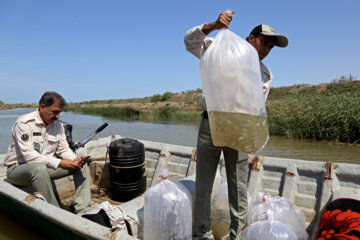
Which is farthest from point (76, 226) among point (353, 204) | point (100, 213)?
point (353, 204)

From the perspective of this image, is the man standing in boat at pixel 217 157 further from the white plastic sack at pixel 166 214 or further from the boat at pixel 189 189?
the boat at pixel 189 189

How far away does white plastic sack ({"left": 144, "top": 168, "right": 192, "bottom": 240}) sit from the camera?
1.99m

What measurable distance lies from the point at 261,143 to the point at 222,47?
68cm

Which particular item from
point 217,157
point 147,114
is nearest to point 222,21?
point 217,157

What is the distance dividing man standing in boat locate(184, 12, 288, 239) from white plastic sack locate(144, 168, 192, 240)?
0.37 ft

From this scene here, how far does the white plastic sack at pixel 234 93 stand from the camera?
5.13 ft

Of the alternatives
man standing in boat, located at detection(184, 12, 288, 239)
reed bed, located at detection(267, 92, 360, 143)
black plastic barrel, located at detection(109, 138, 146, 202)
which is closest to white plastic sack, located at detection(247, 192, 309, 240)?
man standing in boat, located at detection(184, 12, 288, 239)

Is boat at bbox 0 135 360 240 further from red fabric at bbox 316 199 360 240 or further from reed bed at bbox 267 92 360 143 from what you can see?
reed bed at bbox 267 92 360 143

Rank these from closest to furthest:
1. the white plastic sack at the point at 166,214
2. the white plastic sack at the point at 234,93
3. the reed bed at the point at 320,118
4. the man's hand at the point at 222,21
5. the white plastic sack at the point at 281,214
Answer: the white plastic sack at the point at 234,93 < the man's hand at the point at 222,21 < the white plastic sack at the point at 166,214 < the white plastic sack at the point at 281,214 < the reed bed at the point at 320,118

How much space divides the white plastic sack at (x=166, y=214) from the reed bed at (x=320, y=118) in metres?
9.10

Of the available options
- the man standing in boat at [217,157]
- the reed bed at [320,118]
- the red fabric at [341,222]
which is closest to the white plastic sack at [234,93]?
the man standing in boat at [217,157]

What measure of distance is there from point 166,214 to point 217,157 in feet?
1.93

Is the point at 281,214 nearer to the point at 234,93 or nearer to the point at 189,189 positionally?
the point at 189,189

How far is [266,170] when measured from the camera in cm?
329
